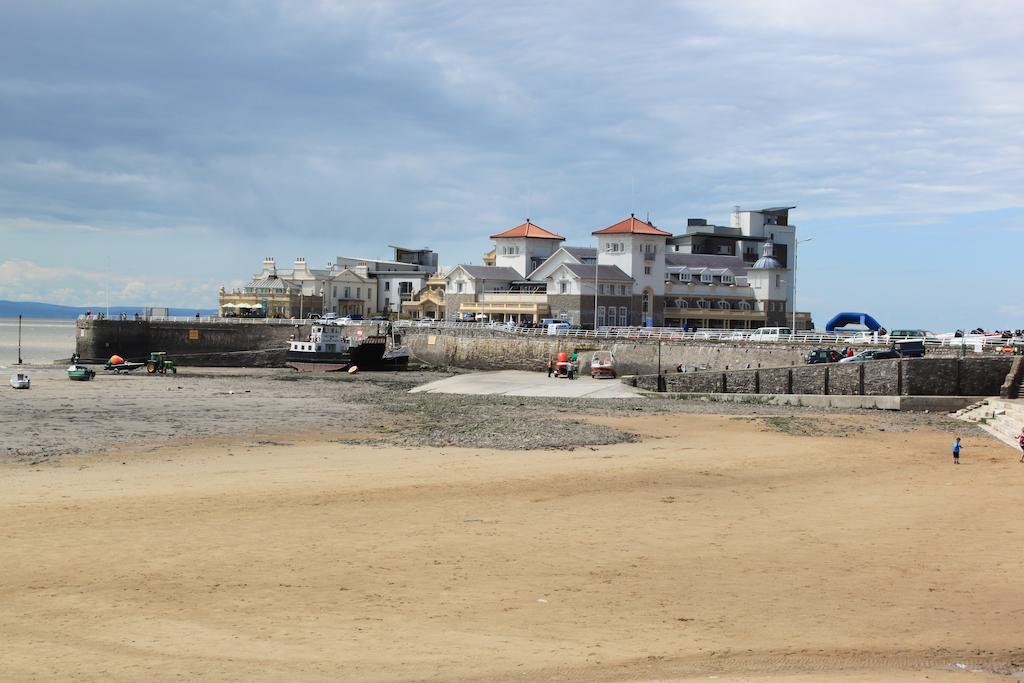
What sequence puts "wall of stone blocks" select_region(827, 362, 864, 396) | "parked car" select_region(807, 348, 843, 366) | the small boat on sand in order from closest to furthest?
"wall of stone blocks" select_region(827, 362, 864, 396) → "parked car" select_region(807, 348, 843, 366) → the small boat on sand

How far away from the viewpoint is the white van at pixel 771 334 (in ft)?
205

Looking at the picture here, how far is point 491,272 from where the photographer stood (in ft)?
339

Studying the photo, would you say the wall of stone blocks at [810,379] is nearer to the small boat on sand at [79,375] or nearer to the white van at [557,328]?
the white van at [557,328]

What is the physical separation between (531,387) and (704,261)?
172 ft

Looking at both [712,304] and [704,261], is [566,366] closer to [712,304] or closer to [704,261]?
[712,304]

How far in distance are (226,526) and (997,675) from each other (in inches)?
484

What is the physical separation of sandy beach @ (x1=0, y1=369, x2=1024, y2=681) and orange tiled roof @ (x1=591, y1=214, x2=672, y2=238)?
63119 millimetres

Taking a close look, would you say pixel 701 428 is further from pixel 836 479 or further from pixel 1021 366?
pixel 1021 366

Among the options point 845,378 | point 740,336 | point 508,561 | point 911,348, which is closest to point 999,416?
point 845,378

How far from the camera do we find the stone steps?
3222 cm

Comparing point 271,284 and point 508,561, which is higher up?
point 271,284

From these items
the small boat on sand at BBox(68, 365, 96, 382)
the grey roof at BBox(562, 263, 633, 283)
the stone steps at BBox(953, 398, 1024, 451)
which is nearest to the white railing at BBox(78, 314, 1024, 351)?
the stone steps at BBox(953, 398, 1024, 451)

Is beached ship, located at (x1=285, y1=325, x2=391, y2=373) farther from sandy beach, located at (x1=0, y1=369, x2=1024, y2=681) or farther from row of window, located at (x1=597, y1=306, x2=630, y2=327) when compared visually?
sandy beach, located at (x1=0, y1=369, x2=1024, y2=681)

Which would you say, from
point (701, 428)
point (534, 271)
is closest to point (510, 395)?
point (701, 428)
